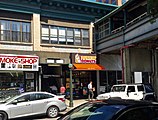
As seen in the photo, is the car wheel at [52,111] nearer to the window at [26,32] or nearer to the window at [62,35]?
the window at [26,32]

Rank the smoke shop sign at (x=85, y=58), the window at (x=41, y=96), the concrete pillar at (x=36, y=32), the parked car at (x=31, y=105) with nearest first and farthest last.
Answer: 1. the parked car at (x=31, y=105)
2. the window at (x=41, y=96)
3. the concrete pillar at (x=36, y=32)
4. the smoke shop sign at (x=85, y=58)

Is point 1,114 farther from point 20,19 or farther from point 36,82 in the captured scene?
point 20,19

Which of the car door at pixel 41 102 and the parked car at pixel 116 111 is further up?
the parked car at pixel 116 111

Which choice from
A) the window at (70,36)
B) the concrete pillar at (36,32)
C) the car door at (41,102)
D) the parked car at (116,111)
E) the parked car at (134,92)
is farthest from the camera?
the window at (70,36)

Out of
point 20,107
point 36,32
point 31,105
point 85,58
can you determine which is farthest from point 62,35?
point 20,107

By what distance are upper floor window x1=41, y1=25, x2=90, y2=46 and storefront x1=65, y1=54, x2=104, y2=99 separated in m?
1.48

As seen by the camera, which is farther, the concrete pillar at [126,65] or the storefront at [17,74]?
the concrete pillar at [126,65]

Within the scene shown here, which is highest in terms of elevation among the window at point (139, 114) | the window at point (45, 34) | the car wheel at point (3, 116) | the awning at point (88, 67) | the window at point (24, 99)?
the window at point (45, 34)

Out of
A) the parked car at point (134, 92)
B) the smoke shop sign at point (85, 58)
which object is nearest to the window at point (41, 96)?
the parked car at point (134, 92)

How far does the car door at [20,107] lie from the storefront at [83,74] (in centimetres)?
1066

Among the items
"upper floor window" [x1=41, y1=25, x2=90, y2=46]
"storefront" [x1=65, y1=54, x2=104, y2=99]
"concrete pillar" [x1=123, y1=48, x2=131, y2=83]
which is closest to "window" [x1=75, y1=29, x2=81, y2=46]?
"upper floor window" [x1=41, y1=25, x2=90, y2=46]

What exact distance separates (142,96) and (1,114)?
9.59 meters

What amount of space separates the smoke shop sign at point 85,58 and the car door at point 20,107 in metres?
11.2

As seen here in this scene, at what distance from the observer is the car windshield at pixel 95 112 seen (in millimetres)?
4504
